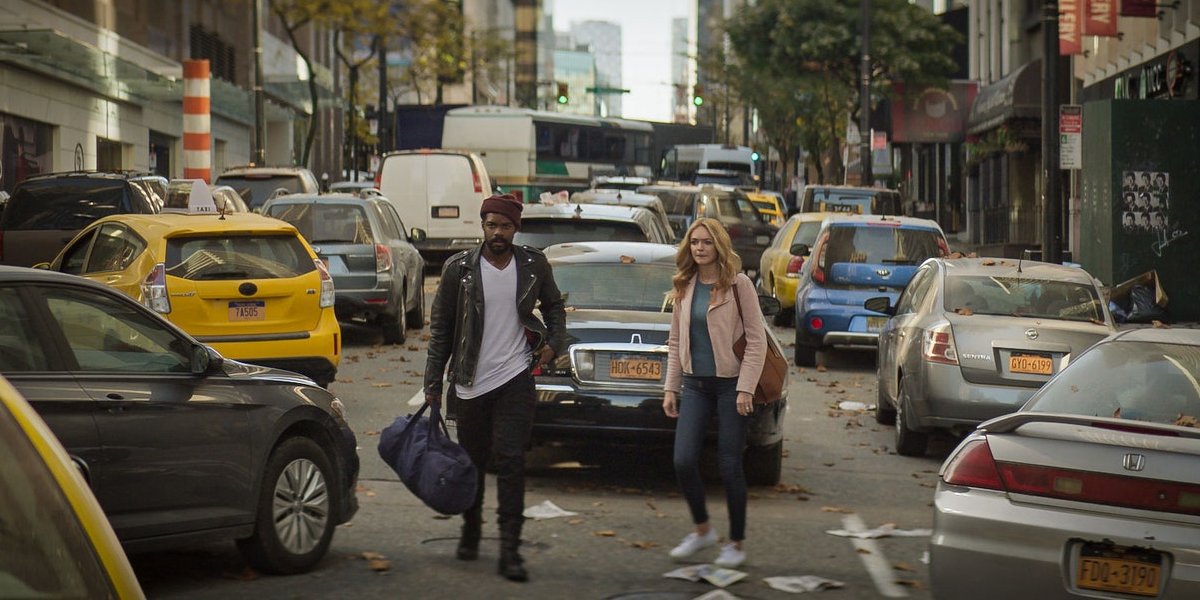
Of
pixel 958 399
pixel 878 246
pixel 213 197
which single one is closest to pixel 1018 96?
pixel 213 197

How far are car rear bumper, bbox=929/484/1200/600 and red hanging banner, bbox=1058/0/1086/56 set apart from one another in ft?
72.2

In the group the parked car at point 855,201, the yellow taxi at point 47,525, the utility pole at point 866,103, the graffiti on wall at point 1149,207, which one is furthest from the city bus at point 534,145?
the yellow taxi at point 47,525

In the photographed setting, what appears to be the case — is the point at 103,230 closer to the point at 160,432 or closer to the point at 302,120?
the point at 160,432

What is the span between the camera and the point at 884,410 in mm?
13875

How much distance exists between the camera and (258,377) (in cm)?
779

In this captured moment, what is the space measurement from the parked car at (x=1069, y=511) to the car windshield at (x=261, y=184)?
23.3 meters

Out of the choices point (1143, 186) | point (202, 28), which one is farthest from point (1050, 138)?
point (202, 28)

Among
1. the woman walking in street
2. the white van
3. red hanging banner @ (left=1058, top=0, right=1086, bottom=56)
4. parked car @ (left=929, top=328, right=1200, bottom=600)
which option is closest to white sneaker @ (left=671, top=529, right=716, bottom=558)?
the woman walking in street

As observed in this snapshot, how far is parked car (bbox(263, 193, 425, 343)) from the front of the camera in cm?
1892

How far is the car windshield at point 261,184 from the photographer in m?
29.3

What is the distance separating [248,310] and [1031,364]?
5.93 meters

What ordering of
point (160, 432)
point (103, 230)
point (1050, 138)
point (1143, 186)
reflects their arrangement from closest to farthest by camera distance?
point (160, 432) → point (103, 230) → point (1050, 138) → point (1143, 186)

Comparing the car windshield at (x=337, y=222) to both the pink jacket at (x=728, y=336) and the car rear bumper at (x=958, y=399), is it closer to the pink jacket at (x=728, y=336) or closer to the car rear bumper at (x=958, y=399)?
the car rear bumper at (x=958, y=399)

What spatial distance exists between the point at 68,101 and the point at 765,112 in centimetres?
4181
